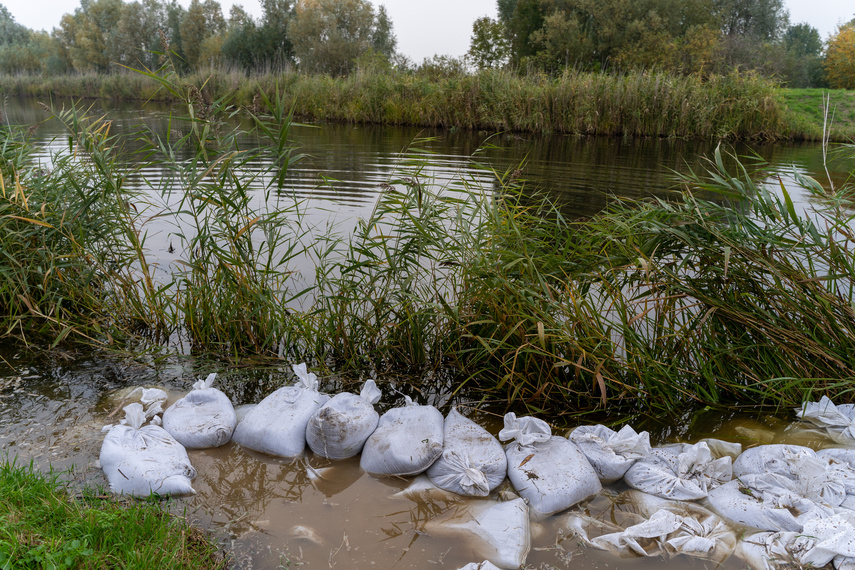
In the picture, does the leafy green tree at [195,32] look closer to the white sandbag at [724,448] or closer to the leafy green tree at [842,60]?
the leafy green tree at [842,60]

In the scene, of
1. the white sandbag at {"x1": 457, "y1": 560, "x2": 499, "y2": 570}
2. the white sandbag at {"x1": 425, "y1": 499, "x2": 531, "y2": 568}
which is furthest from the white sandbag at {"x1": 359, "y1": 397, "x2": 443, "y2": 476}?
the white sandbag at {"x1": 457, "y1": 560, "x2": 499, "y2": 570}

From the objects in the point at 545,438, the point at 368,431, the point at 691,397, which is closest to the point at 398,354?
the point at 368,431

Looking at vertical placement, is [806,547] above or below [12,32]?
below

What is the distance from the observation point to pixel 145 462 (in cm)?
215

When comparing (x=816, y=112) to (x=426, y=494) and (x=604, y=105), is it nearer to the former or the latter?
(x=604, y=105)

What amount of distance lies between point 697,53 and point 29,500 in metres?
31.0

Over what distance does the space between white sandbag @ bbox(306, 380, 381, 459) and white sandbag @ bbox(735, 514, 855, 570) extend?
148 centimetres

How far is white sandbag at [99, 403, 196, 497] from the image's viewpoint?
82.1 inches

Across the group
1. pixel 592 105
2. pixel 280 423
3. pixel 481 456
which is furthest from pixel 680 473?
pixel 592 105

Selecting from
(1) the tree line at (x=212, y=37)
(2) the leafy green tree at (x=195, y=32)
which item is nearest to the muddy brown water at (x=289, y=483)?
(1) the tree line at (x=212, y=37)

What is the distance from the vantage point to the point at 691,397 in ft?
9.32

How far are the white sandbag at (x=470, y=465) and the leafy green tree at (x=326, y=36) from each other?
3486 centimetres

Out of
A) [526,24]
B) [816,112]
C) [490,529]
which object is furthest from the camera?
[526,24]

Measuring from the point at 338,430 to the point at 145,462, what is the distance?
75cm
